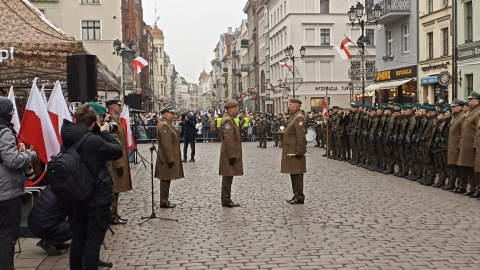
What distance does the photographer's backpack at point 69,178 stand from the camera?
19.4 feet

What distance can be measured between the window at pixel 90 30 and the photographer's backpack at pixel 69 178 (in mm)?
46931

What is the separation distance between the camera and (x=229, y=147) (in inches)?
458

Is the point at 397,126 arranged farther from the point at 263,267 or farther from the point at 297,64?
the point at 297,64

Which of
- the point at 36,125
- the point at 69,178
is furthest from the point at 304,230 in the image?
the point at 69,178

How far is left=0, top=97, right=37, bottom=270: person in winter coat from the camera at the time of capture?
20.1ft

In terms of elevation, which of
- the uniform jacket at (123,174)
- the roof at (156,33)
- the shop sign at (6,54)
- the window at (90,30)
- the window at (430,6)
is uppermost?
the roof at (156,33)

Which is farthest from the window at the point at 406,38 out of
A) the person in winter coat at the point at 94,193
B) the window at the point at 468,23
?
the person in winter coat at the point at 94,193

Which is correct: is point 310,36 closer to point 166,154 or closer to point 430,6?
point 430,6

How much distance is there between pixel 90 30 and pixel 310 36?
72.9 feet

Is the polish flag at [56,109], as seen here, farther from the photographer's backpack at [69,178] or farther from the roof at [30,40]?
A: the photographer's backpack at [69,178]

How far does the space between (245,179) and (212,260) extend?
30.0 feet

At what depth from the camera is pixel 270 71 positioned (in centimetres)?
7600

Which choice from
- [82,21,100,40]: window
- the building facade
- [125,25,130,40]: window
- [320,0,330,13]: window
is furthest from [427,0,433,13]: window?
[125,25,130,40]: window

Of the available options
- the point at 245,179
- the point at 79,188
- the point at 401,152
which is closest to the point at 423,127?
the point at 401,152
